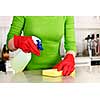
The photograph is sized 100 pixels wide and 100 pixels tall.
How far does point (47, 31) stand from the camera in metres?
1.28

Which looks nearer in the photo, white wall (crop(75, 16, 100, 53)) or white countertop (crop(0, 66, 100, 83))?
white countertop (crop(0, 66, 100, 83))

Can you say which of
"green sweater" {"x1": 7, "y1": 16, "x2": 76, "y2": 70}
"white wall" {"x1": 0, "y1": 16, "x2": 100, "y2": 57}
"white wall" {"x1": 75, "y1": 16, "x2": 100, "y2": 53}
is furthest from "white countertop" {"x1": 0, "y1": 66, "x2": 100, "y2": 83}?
"white wall" {"x1": 75, "y1": 16, "x2": 100, "y2": 53}

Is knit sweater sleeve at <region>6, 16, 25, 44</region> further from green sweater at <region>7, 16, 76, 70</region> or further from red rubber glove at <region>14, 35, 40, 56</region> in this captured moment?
red rubber glove at <region>14, 35, 40, 56</region>

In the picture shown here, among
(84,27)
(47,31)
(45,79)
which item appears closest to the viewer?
(45,79)

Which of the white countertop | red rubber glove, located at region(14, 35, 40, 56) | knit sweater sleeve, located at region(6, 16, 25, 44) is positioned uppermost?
knit sweater sleeve, located at region(6, 16, 25, 44)

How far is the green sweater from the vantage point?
1.27 metres

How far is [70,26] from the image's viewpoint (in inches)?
51.7

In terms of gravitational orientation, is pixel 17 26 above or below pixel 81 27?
below

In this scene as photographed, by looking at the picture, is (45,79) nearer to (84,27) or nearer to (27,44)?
(27,44)

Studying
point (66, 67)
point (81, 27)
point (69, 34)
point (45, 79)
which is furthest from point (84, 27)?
point (45, 79)

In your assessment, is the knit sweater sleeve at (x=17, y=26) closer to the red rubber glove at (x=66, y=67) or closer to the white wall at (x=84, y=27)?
the red rubber glove at (x=66, y=67)

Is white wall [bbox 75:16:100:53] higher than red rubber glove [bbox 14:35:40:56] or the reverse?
higher

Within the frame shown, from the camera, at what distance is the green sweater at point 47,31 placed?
49.8 inches

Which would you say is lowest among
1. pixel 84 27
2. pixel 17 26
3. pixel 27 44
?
pixel 27 44
